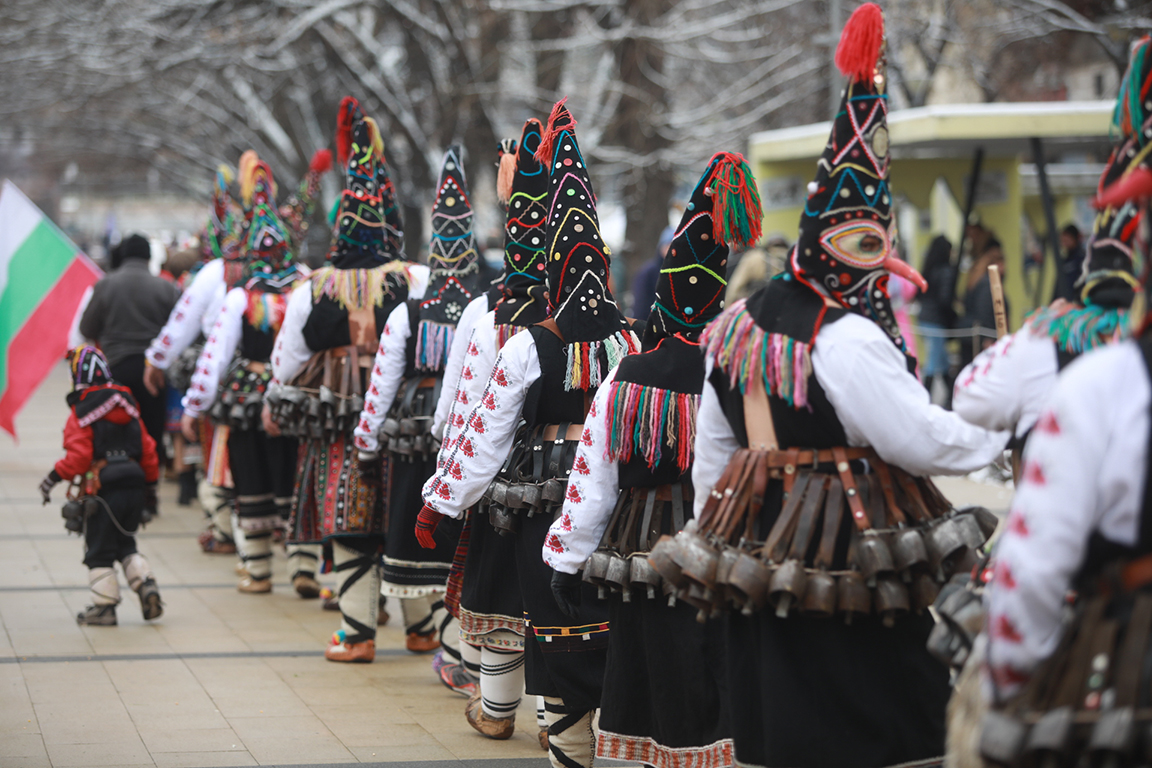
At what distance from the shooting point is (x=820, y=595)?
328 cm

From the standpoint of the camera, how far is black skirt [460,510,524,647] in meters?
5.29

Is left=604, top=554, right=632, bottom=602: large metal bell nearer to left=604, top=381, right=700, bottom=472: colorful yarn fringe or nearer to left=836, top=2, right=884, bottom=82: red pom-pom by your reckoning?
left=604, top=381, right=700, bottom=472: colorful yarn fringe

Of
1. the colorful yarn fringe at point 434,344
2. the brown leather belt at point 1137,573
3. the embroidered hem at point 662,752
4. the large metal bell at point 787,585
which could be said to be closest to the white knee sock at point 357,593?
the colorful yarn fringe at point 434,344

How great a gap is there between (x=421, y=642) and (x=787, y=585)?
416 cm

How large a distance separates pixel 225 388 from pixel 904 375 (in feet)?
→ 19.9

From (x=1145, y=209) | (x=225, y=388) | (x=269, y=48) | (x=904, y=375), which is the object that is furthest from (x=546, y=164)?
(x=269, y=48)

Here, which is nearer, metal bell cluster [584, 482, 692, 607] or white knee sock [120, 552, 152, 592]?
metal bell cluster [584, 482, 692, 607]

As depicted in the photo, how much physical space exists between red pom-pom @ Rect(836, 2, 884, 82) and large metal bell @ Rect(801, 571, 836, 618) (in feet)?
4.17

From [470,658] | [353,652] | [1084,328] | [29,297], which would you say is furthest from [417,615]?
[1084,328]

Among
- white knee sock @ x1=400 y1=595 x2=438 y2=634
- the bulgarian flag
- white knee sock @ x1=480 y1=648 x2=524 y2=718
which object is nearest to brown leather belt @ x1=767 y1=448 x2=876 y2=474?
white knee sock @ x1=480 y1=648 x2=524 y2=718

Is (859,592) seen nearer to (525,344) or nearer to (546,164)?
(525,344)

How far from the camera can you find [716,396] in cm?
363

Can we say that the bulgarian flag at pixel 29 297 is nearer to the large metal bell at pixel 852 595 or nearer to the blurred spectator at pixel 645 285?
the blurred spectator at pixel 645 285

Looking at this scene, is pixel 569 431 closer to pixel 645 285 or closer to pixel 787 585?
pixel 787 585
